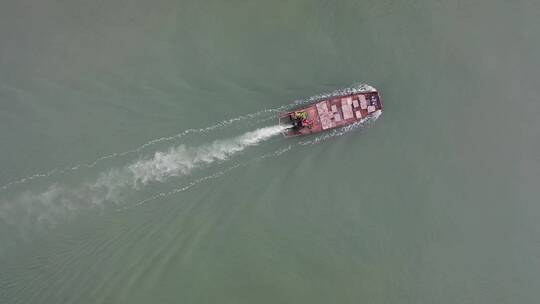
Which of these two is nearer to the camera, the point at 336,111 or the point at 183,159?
the point at 183,159

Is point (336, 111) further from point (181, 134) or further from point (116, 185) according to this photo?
point (116, 185)

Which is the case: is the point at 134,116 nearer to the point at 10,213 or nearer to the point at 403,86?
the point at 10,213

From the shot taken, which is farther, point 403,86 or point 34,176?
point 403,86

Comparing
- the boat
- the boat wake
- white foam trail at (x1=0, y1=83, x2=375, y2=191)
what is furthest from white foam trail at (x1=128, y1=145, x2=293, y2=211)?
white foam trail at (x1=0, y1=83, x2=375, y2=191)

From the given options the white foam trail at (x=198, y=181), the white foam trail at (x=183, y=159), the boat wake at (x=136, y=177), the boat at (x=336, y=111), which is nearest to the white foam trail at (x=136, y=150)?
the boat wake at (x=136, y=177)

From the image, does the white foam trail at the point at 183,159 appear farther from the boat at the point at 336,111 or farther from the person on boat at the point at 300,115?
the person on boat at the point at 300,115

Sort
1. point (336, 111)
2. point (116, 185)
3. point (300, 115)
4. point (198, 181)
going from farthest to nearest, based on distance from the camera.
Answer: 1. point (336, 111)
2. point (300, 115)
3. point (198, 181)
4. point (116, 185)

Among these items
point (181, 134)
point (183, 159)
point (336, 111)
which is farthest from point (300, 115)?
point (183, 159)

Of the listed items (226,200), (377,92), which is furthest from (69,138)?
(377,92)
